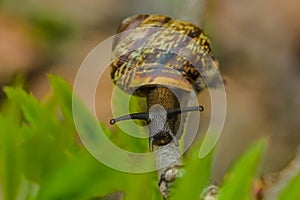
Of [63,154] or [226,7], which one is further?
[226,7]

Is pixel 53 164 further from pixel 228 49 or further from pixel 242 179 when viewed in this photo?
pixel 228 49

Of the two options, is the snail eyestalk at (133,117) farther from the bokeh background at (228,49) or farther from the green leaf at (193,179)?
the bokeh background at (228,49)

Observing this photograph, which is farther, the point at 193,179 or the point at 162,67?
the point at 162,67

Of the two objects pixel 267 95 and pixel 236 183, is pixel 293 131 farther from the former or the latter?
pixel 236 183

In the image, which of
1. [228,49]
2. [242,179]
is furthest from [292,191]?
[228,49]

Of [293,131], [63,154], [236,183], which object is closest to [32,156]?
[63,154]

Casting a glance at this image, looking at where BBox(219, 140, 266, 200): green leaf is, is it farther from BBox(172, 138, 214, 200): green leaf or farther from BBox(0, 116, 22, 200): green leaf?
BBox(0, 116, 22, 200): green leaf

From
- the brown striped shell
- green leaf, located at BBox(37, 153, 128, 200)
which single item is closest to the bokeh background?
the brown striped shell

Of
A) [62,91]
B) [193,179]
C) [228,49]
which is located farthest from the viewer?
[228,49]
